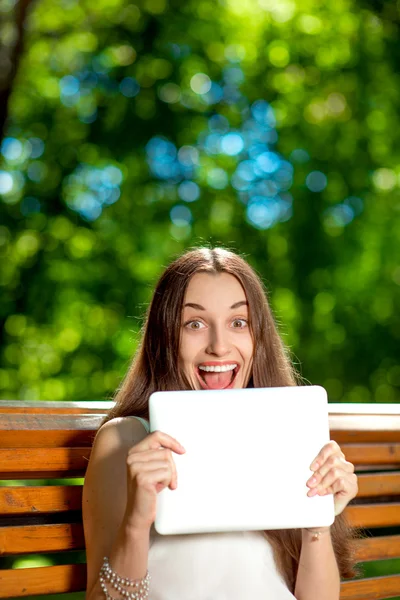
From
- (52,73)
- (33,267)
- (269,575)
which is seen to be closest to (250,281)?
(269,575)

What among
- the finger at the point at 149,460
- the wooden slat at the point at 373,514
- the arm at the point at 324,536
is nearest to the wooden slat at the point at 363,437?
the wooden slat at the point at 373,514

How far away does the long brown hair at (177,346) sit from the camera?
196cm

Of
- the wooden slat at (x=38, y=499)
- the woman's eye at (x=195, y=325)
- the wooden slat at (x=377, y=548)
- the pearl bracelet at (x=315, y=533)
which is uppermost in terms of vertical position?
the woman's eye at (x=195, y=325)

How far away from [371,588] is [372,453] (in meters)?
0.34

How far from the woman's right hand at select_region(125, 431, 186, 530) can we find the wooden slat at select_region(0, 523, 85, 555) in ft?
1.19

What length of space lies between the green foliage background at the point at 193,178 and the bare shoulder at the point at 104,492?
7.76 m

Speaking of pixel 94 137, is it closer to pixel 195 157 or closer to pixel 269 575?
pixel 195 157

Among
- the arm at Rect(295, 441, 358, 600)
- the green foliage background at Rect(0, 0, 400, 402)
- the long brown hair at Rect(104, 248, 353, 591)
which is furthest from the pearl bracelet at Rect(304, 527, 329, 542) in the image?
the green foliage background at Rect(0, 0, 400, 402)

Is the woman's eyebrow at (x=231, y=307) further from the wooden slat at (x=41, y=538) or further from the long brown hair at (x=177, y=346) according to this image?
the wooden slat at (x=41, y=538)

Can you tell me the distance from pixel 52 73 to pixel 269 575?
893 cm

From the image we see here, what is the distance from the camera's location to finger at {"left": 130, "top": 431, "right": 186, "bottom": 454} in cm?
161

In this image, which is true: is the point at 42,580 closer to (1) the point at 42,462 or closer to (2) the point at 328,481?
(1) the point at 42,462

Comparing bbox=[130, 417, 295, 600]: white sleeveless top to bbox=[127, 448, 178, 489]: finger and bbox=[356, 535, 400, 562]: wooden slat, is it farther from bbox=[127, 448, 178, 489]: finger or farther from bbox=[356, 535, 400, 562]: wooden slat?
bbox=[356, 535, 400, 562]: wooden slat

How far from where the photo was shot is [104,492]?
1.82 m
